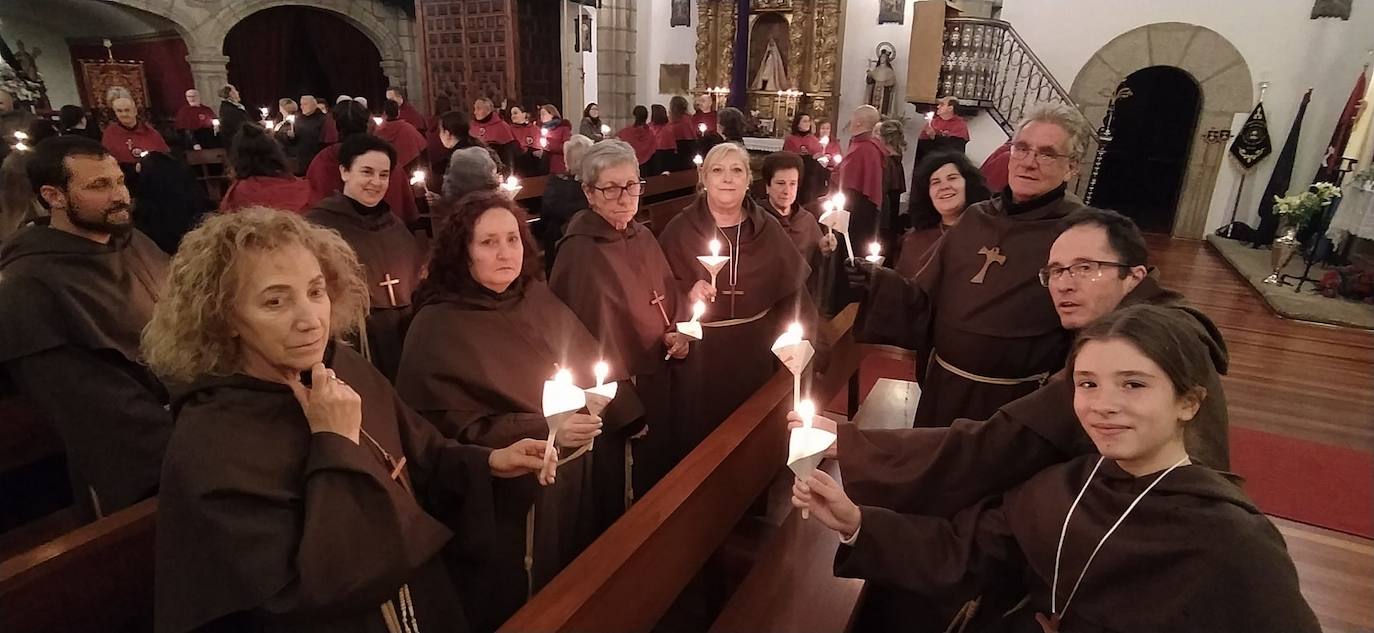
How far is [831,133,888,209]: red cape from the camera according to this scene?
24.6ft

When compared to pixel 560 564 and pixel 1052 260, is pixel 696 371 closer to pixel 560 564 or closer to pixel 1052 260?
pixel 560 564

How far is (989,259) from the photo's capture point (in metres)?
2.80

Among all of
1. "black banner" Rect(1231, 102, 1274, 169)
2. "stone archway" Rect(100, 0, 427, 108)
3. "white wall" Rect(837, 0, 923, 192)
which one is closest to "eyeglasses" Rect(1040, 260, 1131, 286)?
"white wall" Rect(837, 0, 923, 192)

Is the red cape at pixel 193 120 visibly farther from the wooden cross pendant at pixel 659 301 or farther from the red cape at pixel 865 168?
the wooden cross pendant at pixel 659 301

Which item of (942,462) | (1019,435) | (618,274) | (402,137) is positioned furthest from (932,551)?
(402,137)

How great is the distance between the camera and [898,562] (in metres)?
1.82

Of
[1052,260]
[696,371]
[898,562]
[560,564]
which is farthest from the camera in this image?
[696,371]

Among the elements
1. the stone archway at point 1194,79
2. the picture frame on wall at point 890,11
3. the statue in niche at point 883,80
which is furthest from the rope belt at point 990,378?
the picture frame on wall at point 890,11

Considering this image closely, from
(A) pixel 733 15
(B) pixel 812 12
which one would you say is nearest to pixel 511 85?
(A) pixel 733 15

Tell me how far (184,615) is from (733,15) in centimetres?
1402

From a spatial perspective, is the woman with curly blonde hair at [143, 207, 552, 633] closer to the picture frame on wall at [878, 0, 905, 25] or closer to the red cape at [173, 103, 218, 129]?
the red cape at [173, 103, 218, 129]

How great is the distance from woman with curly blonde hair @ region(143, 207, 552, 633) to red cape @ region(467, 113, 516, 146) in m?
8.19

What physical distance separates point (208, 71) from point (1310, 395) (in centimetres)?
1664

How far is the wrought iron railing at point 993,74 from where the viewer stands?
448 inches
